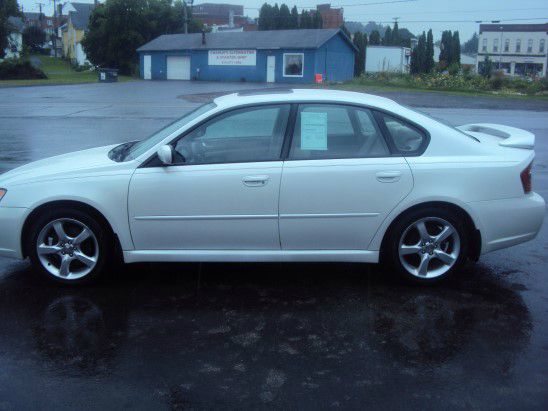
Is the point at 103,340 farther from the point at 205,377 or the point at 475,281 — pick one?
the point at 475,281

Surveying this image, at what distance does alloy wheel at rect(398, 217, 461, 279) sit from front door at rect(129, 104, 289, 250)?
1052 millimetres

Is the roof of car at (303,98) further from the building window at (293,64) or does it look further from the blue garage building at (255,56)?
the building window at (293,64)

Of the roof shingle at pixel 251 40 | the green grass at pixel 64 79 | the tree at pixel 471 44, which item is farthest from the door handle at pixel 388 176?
the tree at pixel 471 44

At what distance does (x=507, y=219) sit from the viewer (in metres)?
5.05

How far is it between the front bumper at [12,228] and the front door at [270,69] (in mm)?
49410

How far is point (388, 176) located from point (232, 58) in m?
52.6

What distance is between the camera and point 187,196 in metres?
4.87

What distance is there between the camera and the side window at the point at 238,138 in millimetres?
4988

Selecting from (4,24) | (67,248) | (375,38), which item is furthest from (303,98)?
(375,38)

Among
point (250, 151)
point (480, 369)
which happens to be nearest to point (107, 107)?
point (250, 151)

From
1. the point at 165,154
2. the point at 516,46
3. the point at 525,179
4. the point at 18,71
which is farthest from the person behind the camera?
the point at 516,46

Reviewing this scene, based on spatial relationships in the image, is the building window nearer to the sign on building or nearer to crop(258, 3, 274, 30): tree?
the sign on building

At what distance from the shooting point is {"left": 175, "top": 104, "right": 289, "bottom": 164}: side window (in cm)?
499

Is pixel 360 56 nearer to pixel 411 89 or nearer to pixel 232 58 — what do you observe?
pixel 232 58
